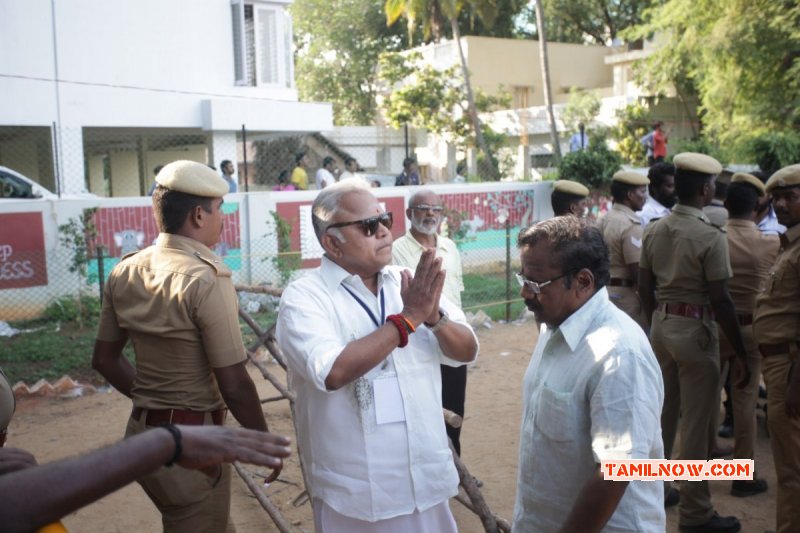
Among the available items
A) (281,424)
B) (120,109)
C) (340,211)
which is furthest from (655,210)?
(120,109)

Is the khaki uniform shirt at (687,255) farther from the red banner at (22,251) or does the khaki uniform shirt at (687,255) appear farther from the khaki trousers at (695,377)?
the red banner at (22,251)

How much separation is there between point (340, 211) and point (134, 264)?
3.04ft

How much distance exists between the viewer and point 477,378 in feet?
25.4

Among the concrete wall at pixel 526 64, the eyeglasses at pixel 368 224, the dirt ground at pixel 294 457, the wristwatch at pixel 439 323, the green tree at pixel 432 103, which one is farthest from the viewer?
the concrete wall at pixel 526 64

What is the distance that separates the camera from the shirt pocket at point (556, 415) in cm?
209

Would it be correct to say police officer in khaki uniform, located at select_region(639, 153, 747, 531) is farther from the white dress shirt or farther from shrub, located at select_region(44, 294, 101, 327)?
shrub, located at select_region(44, 294, 101, 327)

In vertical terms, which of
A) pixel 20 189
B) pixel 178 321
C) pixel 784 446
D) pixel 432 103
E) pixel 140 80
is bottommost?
pixel 784 446

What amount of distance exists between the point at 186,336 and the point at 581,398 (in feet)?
4.92

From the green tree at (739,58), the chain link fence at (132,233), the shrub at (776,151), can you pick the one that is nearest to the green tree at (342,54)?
the green tree at (739,58)

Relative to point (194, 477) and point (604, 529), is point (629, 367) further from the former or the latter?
point (194, 477)

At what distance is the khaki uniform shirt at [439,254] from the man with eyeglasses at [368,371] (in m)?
2.16

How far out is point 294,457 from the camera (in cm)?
562

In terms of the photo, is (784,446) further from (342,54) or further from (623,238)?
(342,54)

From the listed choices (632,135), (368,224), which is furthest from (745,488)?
(632,135)
